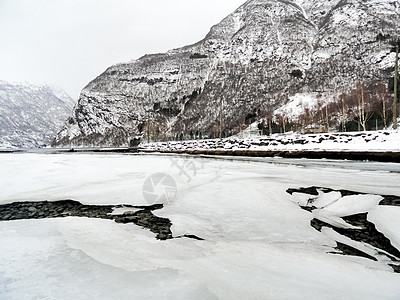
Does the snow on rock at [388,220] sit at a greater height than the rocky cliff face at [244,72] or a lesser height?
lesser

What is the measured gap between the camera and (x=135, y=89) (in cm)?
13900

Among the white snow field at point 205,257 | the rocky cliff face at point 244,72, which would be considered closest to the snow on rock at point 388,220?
the white snow field at point 205,257

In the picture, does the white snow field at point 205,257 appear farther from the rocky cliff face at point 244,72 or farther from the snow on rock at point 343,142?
the rocky cliff face at point 244,72

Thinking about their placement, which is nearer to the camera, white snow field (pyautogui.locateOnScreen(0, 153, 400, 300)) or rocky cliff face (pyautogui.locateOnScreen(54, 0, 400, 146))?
white snow field (pyautogui.locateOnScreen(0, 153, 400, 300))

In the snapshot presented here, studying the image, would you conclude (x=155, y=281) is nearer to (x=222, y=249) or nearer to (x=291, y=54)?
(x=222, y=249)

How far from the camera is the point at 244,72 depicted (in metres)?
110

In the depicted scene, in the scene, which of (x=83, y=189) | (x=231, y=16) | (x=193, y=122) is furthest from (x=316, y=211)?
(x=231, y=16)

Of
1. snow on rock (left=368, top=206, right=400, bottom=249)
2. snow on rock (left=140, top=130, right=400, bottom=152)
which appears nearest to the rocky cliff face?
snow on rock (left=140, top=130, right=400, bottom=152)

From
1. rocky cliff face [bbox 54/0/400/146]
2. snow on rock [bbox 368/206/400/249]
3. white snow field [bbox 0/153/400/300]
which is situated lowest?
snow on rock [bbox 368/206/400/249]

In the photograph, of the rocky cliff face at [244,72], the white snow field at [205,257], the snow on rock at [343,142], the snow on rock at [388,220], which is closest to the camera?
the white snow field at [205,257]

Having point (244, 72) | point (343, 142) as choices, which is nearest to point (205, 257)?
point (343, 142)

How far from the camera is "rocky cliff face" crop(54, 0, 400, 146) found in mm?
87688

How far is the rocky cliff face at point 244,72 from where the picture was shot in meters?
87.7

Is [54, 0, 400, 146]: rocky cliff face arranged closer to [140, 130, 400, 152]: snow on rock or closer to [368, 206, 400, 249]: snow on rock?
[140, 130, 400, 152]: snow on rock
